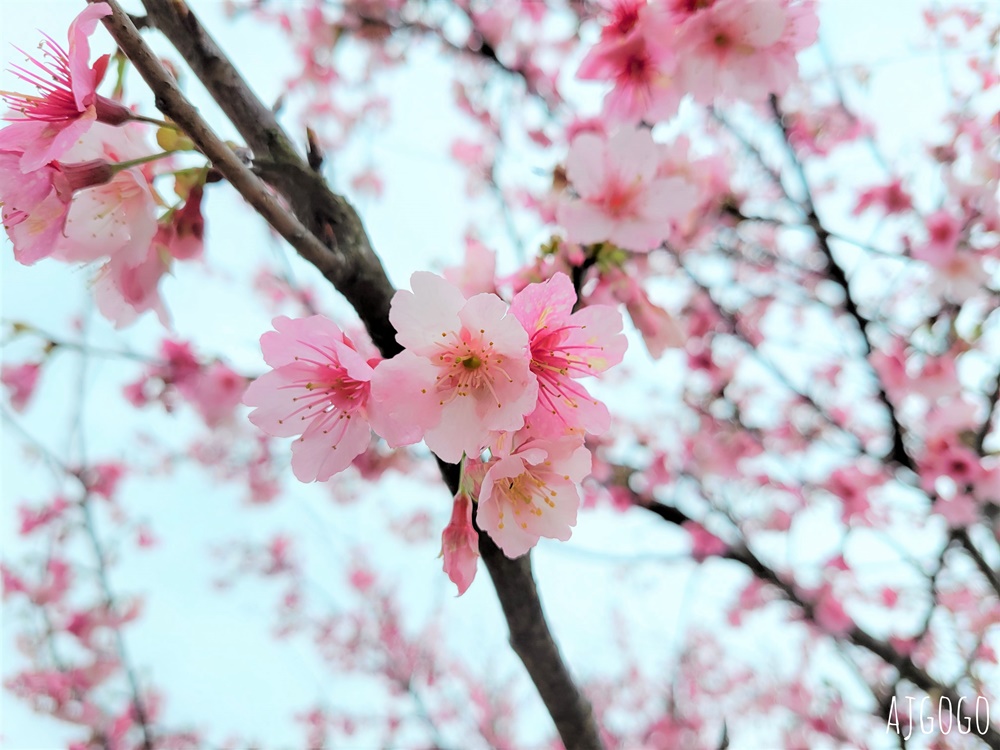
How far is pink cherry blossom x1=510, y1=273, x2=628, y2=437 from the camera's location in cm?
59

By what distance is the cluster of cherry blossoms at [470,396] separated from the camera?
0.57 meters

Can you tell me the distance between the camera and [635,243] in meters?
0.97

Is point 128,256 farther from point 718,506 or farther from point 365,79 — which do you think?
point 365,79

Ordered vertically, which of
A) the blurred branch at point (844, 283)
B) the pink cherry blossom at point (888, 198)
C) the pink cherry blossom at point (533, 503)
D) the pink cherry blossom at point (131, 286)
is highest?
the pink cherry blossom at point (888, 198)

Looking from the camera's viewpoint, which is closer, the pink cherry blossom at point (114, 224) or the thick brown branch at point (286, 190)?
the thick brown branch at point (286, 190)

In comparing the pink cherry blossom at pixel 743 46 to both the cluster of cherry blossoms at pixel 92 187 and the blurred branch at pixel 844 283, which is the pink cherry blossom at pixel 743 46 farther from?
the blurred branch at pixel 844 283

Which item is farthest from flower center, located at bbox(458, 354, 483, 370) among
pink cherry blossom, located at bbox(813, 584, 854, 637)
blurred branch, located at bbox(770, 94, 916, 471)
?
pink cherry blossom, located at bbox(813, 584, 854, 637)

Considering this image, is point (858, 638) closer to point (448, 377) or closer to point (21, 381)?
point (448, 377)

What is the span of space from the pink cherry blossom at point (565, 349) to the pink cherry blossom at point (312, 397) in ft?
0.60

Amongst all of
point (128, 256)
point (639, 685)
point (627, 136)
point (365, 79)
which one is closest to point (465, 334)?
point (128, 256)

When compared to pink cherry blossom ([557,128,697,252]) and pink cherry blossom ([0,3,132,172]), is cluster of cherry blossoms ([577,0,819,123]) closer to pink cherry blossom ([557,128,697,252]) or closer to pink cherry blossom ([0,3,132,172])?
pink cherry blossom ([557,128,697,252])

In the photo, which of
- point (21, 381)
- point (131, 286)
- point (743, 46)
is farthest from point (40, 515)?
point (743, 46)

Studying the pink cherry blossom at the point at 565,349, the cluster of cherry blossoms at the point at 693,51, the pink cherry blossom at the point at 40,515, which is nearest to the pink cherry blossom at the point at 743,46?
the cluster of cherry blossoms at the point at 693,51

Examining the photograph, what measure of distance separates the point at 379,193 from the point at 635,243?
160 inches
